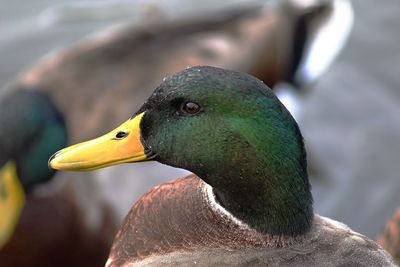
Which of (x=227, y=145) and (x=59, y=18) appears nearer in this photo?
(x=227, y=145)

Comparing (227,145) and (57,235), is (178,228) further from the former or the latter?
(57,235)

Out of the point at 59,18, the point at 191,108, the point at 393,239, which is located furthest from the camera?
the point at 59,18

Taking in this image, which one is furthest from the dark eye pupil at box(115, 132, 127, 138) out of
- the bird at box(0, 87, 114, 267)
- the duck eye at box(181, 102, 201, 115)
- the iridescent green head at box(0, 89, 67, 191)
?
the bird at box(0, 87, 114, 267)

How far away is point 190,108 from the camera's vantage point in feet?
7.98

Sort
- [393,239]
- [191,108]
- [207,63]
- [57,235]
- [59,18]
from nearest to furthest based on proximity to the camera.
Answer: [191,108] < [393,239] < [57,235] < [207,63] < [59,18]

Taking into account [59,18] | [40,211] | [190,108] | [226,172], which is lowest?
[40,211]

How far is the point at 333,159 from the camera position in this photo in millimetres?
5469

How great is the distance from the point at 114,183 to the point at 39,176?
0.36 metres

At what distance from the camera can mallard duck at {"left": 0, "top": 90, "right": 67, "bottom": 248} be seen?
432 centimetres

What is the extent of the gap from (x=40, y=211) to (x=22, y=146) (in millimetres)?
361

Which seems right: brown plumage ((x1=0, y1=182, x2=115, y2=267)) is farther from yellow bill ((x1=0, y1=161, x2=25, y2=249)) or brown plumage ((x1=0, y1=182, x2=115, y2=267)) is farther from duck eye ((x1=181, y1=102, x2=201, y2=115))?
duck eye ((x1=181, y1=102, x2=201, y2=115))

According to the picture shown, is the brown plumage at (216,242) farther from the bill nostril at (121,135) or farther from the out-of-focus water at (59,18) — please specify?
the out-of-focus water at (59,18)

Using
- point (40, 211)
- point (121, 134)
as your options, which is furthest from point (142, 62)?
point (121, 134)

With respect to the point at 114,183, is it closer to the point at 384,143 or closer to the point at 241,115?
the point at 384,143
